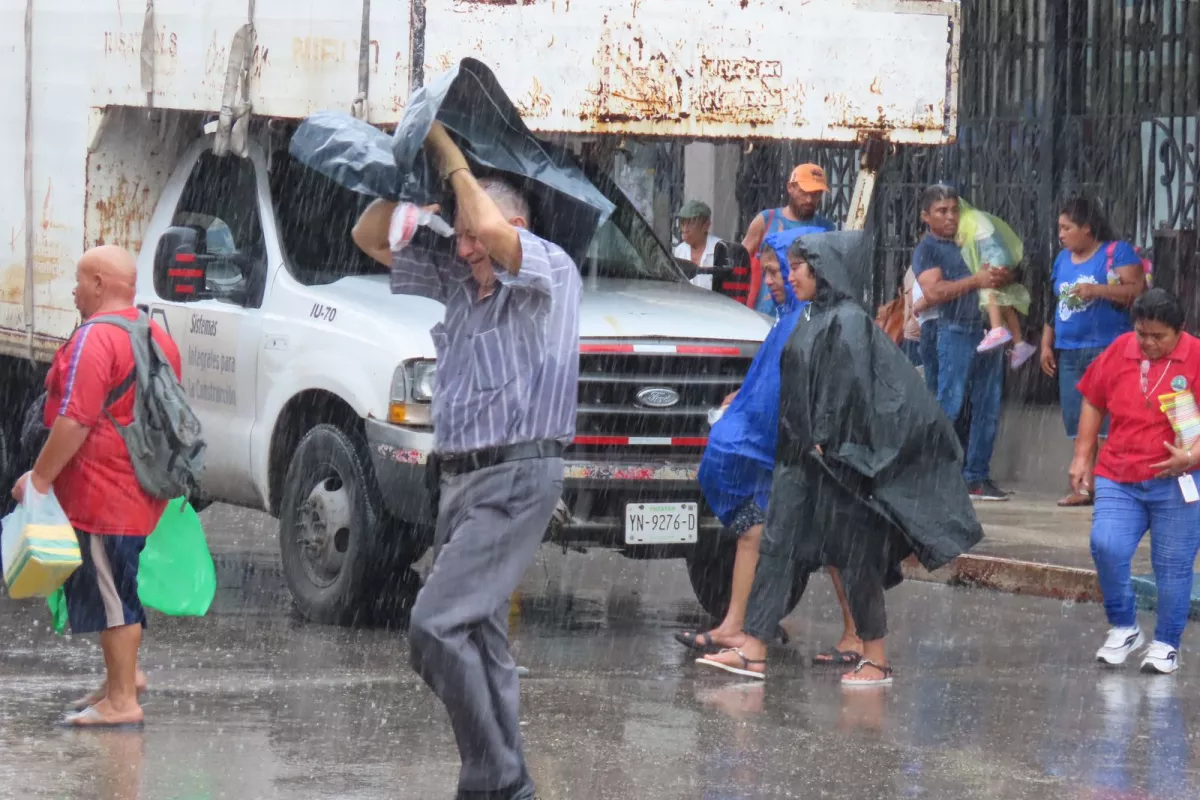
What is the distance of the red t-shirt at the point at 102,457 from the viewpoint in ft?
24.2

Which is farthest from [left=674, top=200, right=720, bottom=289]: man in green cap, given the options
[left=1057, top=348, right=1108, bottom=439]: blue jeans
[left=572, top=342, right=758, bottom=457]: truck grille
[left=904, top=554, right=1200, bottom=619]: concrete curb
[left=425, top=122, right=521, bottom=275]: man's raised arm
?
[left=425, top=122, right=521, bottom=275]: man's raised arm

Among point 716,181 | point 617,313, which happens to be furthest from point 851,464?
point 716,181

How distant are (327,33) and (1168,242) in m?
6.82

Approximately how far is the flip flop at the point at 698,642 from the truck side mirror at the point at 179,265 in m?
2.66

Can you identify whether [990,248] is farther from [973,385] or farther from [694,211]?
[694,211]

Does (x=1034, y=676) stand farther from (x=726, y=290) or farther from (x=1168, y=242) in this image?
(x=1168, y=242)

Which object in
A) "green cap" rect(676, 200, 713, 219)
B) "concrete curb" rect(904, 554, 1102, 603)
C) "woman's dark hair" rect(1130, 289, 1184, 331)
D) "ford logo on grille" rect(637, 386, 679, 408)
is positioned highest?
"green cap" rect(676, 200, 713, 219)

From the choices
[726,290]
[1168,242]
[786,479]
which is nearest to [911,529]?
[786,479]

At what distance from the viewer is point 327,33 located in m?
9.77

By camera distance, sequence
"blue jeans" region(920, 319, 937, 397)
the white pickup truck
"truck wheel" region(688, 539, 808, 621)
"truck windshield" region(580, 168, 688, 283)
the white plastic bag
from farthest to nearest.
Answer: "blue jeans" region(920, 319, 937, 397) < "truck windshield" region(580, 168, 688, 283) < "truck wheel" region(688, 539, 808, 621) < the white pickup truck < the white plastic bag

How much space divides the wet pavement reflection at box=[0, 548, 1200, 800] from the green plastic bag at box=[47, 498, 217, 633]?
35 centimetres

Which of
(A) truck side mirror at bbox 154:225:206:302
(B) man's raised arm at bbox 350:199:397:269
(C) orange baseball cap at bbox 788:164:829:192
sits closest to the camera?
(B) man's raised arm at bbox 350:199:397:269

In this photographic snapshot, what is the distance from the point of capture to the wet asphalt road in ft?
22.3

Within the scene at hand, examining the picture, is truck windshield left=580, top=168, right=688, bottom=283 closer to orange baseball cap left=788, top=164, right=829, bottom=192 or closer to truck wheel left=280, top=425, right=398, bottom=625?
orange baseball cap left=788, top=164, right=829, bottom=192
